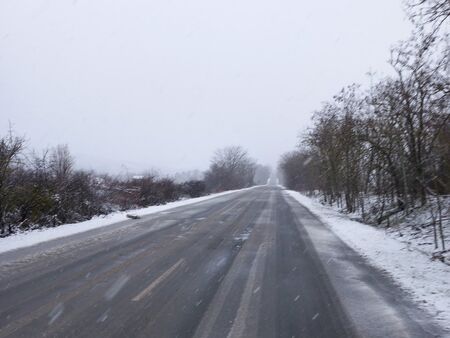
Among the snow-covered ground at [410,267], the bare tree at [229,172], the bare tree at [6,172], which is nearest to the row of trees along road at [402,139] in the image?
the snow-covered ground at [410,267]

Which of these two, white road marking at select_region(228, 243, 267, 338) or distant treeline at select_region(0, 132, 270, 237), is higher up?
distant treeline at select_region(0, 132, 270, 237)

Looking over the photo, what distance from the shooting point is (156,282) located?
25.7ft

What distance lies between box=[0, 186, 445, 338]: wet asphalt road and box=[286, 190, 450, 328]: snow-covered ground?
0.30 m

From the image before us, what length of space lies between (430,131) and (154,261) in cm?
1267

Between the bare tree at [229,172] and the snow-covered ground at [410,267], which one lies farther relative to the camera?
the bare tree at [229,172]

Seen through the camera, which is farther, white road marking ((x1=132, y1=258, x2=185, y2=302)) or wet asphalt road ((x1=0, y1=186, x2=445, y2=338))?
white road marking ((x1=132, y1=258, x2=185, y2=302))

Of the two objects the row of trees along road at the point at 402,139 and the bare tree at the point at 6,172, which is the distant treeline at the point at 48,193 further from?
the row of trees along road at the point at 402,139

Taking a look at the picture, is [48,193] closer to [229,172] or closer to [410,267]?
[410,267]

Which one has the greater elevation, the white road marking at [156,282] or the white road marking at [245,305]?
the white road marking at [156,282]

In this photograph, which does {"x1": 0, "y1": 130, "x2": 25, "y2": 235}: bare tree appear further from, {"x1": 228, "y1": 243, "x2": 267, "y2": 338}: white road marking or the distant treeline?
{"x1": 228, "y1": 243, "x2": 267, "y2": 338}: white road marking

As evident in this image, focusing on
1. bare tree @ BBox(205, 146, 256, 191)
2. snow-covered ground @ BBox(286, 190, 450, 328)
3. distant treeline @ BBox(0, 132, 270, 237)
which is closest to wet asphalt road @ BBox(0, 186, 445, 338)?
snow-covered ground @ BBox(286, 190, 450, 328)

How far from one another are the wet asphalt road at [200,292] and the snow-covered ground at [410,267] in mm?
301

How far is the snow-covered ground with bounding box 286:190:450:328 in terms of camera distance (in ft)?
22.1

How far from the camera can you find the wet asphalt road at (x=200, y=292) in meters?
5.45
